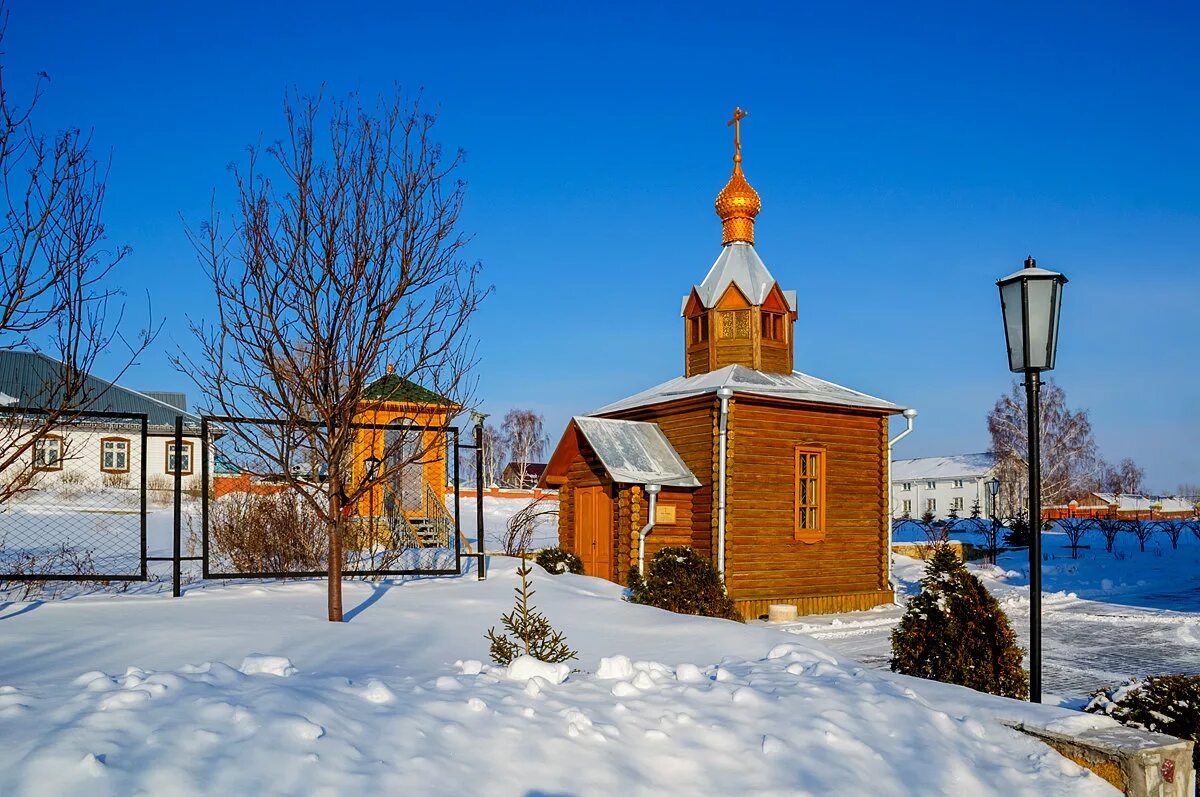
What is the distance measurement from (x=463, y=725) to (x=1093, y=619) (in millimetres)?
14918

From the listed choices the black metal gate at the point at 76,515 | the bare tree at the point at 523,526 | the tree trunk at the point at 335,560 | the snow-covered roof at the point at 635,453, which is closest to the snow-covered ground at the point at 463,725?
the tree trunk at the point at 335,560

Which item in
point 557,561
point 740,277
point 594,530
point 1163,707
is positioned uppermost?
point 740,277

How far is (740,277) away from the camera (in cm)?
1708

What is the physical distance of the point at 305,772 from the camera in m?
3.26

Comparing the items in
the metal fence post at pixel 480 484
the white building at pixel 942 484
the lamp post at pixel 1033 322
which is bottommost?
the white building at pixel 942 484

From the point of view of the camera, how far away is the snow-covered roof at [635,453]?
48.5 ft

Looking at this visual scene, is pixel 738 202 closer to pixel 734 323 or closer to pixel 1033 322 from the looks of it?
pixel 734 323

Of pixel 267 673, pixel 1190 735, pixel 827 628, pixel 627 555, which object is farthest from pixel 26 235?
pixel 827 628

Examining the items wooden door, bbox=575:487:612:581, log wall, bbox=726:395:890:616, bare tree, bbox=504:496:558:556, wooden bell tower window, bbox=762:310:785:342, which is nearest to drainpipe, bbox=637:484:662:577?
wooden door, bbox=575:487:612:581

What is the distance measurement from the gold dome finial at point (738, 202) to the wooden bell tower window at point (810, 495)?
4.59 meters

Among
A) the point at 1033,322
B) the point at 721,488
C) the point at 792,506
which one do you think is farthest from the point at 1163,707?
the point at 792,506

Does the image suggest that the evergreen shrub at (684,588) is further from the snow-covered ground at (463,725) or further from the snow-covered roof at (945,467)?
the snow-covered roof at (945,467)

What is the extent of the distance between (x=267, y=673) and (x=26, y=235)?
4496mm

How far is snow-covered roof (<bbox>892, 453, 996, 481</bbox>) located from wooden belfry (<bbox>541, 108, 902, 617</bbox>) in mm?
52421
